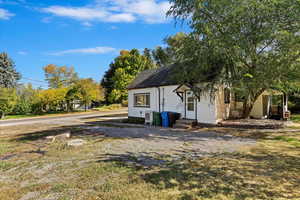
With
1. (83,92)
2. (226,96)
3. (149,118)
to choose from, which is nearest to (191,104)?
(226,96)

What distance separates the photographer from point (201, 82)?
11.7m

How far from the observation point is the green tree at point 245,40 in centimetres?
838

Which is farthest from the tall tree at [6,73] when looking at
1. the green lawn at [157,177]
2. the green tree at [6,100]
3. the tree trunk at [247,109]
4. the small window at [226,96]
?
the tree trunk at [247,109]

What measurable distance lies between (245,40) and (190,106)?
542cm

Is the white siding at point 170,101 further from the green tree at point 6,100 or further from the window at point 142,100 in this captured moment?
the green tree at point 6,100

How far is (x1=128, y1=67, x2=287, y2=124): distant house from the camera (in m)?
12.0

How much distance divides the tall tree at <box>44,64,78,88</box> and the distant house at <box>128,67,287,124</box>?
32634 mm

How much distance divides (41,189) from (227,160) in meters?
4.78

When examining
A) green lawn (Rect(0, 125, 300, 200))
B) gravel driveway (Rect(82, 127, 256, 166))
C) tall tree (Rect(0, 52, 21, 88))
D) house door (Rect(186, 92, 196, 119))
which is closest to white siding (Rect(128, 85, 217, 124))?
house door (Rect(186, 92, 196, 119))

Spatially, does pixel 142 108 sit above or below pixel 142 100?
below

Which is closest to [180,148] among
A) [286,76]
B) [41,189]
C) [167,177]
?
[167,177]

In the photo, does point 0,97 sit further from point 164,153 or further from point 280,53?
point 280,53

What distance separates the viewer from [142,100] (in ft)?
54.6

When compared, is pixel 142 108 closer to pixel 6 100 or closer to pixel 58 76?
pixel 6 100
